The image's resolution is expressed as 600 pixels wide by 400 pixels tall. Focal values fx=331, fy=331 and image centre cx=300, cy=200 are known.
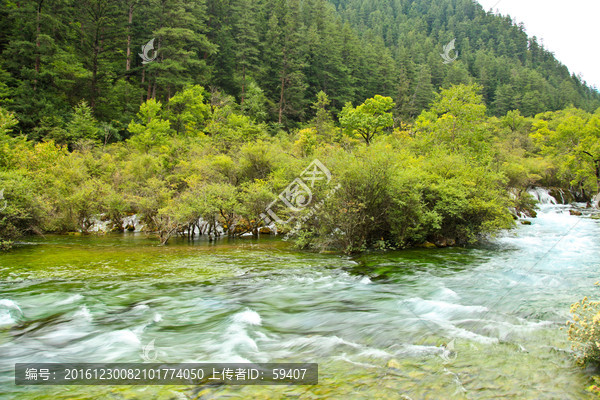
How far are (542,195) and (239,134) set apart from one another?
35712mm

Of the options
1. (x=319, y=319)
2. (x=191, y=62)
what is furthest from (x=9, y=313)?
(x=191, y=62)

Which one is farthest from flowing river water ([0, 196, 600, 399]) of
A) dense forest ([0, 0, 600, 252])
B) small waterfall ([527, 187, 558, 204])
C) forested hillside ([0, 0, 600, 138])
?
small waterfall ([527, 187, 558, 204])

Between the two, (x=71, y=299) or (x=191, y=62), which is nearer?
(x=71, y=299)

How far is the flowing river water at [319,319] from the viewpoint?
441 centimetres

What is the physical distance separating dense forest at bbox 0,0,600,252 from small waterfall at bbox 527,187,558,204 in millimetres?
1566

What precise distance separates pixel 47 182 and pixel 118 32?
1205 inches

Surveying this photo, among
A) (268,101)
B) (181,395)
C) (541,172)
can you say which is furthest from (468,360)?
(268,101)

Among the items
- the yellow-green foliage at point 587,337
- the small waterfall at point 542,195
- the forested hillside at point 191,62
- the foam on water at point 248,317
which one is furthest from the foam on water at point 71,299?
the small waterfall at point 542,195

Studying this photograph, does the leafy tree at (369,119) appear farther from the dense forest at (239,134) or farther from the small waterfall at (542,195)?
the small waterfall at (542,195)

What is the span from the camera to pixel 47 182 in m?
20.9

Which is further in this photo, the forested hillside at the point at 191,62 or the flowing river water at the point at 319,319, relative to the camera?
the forested hillside at the point at 191,62

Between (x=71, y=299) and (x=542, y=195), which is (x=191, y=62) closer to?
(x=71, y=299)

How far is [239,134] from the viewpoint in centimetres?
3033

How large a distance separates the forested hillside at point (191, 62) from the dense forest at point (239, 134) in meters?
0.24
